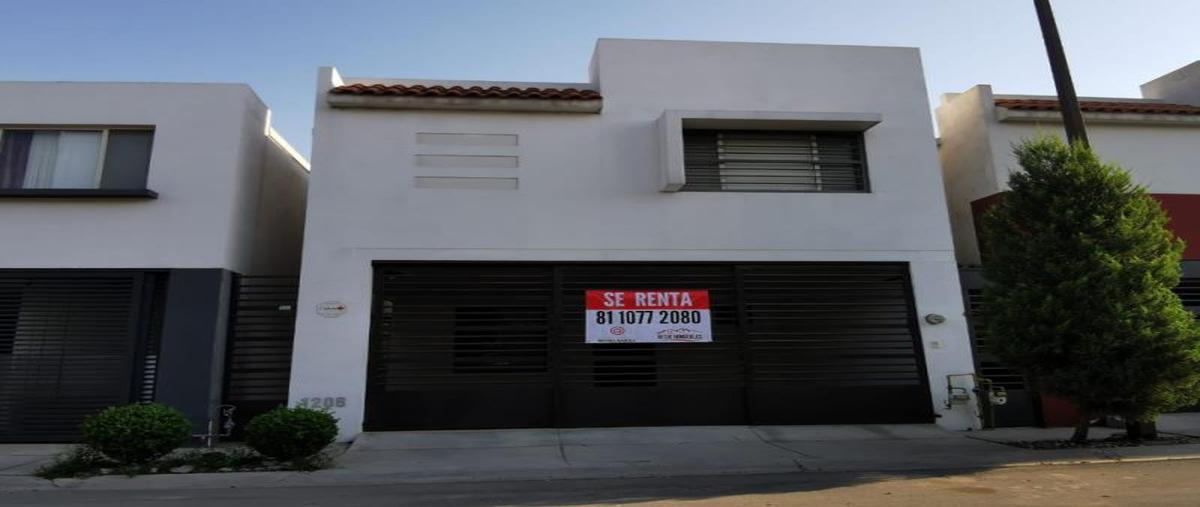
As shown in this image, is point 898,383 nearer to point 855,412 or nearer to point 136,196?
point 855,412

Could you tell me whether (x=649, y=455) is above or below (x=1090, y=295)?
below

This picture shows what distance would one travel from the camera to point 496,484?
692 centimetres

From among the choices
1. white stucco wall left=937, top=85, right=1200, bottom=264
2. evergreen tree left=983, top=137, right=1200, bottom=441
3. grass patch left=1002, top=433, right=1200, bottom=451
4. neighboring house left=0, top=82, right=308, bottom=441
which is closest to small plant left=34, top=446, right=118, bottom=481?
neighboring house left=0, top=82, right=308, bottom=441

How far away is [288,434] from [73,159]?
6180mm

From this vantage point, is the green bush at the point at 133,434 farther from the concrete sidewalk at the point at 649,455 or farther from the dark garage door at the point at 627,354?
the dark garage door at the point at 627,354

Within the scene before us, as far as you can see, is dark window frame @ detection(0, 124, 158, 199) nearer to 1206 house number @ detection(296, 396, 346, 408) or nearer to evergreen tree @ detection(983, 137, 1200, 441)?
1206 house number @ detection(296, 396, 346, 408)

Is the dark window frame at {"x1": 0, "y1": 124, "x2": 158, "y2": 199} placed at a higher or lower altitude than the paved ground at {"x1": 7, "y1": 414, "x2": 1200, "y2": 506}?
higher

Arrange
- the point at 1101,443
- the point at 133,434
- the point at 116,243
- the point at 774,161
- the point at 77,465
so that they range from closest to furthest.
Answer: the point at 133,434 < the point at 77,465 < the point at 1101,443 < the point at 116,243 < the point at 774,161

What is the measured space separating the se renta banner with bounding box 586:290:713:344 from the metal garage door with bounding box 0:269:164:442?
6381 mm

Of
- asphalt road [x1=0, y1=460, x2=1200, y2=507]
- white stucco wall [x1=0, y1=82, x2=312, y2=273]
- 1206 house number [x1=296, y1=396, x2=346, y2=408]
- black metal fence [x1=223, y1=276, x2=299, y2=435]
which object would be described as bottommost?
asphalt road [x1=0, y1=460, x2=1200, y2=507]

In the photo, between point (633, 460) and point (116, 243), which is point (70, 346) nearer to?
point (116, 243)

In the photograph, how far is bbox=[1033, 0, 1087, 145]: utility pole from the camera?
31.4ft

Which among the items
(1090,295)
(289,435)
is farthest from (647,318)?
(1090,295)

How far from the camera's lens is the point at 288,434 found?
7379 mm
